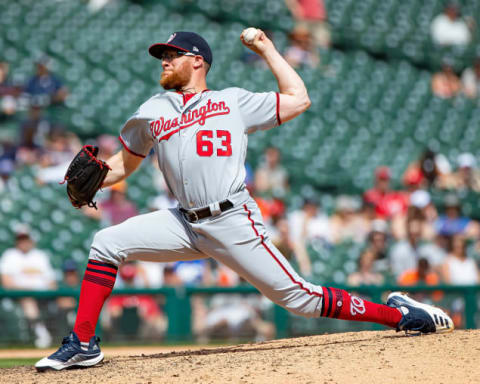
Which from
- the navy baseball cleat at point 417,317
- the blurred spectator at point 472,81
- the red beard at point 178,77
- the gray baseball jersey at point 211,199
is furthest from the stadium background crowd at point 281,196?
the red beard at point 178,77

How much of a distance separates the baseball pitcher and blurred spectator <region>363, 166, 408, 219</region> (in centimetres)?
496

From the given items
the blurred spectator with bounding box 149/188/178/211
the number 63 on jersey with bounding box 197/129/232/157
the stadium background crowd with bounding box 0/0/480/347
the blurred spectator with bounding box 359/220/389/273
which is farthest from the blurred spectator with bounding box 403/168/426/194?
the number 63 on jersey with bounding box 197/129/232/157

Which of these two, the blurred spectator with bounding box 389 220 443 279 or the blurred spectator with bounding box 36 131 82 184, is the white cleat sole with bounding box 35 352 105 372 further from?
the blurred spectator with bounding box 36 131 82 184

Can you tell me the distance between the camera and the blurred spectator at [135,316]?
698 cm

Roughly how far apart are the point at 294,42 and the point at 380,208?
13.1 ft

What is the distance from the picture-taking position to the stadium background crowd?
23.6 feet

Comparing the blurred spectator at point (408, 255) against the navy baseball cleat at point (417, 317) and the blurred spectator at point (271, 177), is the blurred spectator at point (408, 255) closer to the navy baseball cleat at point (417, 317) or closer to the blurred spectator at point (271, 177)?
the blurred spectator at point (271, 177)

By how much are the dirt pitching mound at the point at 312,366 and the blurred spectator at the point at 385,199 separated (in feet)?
15.3

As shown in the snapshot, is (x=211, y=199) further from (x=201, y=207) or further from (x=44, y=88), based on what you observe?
(x=44, y=88)

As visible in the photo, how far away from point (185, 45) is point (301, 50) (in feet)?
27.1

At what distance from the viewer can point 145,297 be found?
7.10m

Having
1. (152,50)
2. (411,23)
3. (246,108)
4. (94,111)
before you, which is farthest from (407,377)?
(411,23)

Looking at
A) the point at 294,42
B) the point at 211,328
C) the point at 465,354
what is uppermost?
the point at 294,42

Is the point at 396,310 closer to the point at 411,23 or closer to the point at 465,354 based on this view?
the point at 465,354
